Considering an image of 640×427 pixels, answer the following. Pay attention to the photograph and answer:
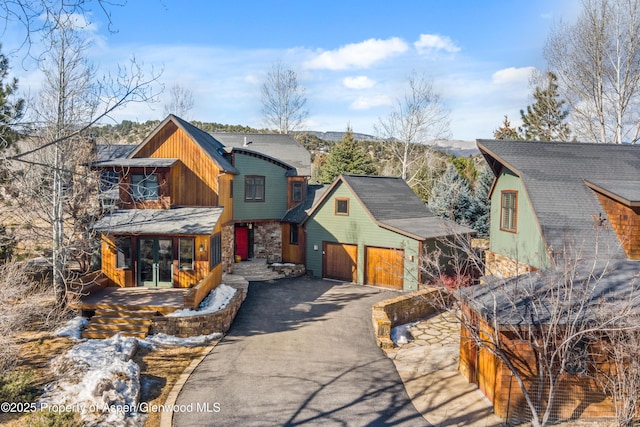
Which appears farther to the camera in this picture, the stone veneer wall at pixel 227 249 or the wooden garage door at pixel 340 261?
the wooden garage door at pixel 340 261

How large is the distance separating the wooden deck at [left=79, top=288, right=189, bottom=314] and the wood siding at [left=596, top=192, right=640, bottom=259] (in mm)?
14324

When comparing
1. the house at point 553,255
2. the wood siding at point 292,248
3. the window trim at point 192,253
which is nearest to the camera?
the house at point 553,255

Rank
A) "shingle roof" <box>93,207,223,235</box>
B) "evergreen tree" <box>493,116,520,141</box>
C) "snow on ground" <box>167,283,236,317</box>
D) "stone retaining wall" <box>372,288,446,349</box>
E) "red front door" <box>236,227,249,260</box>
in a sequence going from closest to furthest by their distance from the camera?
"stone retaining wall" <box>372,288,446,349</box>
"snow on ground" <box>167,283,236,317</box>
"shingle roof" <box>93,207,223,235</box>
"red front door" <box>236,227,249,260</box>
"evergreen tree" <box>493,116,520,141</box>

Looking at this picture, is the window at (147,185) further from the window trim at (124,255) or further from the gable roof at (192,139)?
the window trim at (124,255)

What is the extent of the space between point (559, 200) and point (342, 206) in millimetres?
10646

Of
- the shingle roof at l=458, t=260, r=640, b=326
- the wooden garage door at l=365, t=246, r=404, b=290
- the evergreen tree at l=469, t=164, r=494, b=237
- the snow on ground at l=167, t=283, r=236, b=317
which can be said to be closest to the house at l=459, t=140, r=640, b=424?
the shingle roof at l=458, t=260, r=640, b=326

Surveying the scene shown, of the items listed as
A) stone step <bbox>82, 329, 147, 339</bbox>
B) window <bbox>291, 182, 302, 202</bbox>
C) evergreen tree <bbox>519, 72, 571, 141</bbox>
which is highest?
evergreen tree <bbox>519, 72, 571, 141</bbox>

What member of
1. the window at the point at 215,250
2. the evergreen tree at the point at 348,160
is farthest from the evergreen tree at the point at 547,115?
the window at the point at 215,250

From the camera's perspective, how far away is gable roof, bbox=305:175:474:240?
2036cm

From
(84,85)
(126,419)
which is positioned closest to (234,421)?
(126,419)

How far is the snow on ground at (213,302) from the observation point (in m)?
13.9

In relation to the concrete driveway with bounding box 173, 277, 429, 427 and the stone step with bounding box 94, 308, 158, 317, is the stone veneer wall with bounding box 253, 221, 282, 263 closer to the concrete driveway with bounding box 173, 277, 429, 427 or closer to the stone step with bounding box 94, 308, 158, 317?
the concrete driveway with bounding box 173, 277, 429, 427

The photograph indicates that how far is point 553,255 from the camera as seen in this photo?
40.7 feet

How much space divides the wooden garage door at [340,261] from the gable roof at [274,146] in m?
7.14
